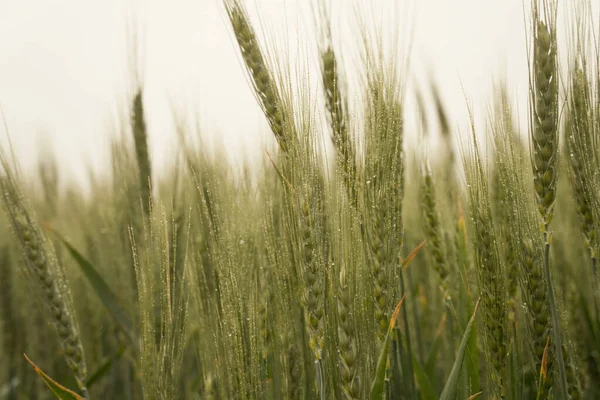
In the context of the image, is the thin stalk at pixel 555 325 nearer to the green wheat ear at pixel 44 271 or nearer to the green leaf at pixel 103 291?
the green wheat ear at pixel 44 271

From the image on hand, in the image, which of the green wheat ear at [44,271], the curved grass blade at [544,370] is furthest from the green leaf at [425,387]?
the green wheat ear at [44,271]

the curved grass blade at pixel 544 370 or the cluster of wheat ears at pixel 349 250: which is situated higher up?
the cluster of wheat ears at pixel 349 250

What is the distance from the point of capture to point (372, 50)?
1.56 meters

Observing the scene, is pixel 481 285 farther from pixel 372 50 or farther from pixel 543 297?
pixel 372 50

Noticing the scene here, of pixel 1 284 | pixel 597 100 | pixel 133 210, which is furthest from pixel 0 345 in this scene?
pixel 597 100

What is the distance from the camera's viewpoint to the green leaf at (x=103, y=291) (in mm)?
2053

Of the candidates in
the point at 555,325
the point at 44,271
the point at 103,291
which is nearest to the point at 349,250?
the point at 555,325

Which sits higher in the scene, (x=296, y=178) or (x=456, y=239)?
(x=296, y=178)

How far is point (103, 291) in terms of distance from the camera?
2.07m

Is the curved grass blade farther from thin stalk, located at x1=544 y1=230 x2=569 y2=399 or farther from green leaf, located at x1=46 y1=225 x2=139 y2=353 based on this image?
green leaf, located at x1=46 y1=225 x2=139 y2=353

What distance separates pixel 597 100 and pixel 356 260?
2.62 ft

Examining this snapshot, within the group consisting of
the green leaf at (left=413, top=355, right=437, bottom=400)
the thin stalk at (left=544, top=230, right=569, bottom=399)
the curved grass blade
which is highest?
the thin stalk at (left=544, top=230, right=569, bottom=399)

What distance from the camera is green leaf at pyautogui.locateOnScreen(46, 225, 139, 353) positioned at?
2053 millimetres

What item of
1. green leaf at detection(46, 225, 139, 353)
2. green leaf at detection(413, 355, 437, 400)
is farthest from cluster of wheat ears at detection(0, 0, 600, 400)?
green leaf at detection(46, 225, 139, 353)
